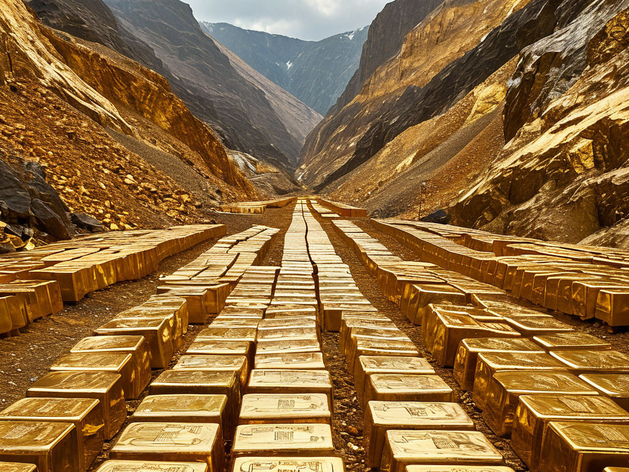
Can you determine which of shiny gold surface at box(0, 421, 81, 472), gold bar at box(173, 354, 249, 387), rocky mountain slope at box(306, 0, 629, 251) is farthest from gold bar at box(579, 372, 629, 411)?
rocky mountain slope at box(306, 0, 629, 251)

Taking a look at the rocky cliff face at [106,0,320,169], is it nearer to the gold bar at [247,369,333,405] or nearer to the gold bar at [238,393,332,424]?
the gold bar at [247,369,333,405]

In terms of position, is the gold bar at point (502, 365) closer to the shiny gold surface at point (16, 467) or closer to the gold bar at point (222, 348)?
the gold bar at point (222, 348)

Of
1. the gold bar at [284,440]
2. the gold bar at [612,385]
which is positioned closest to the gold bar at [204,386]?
the gold bar at [284,440]

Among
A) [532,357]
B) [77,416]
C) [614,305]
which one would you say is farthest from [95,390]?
[614,305]

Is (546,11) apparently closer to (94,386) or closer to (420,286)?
(420,286)

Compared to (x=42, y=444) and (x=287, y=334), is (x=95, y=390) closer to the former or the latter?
(x=42, y=444)

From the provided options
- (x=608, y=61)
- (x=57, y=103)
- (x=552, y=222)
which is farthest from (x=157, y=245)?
(x=608, y=61)

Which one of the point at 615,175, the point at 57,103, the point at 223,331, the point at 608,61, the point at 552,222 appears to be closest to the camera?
the point at 223,331

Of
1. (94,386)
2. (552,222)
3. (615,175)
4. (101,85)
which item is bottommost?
(94,386)
